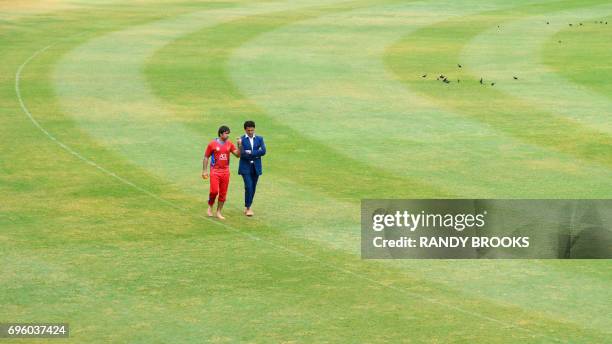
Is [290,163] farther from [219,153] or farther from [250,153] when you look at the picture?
[219,153]

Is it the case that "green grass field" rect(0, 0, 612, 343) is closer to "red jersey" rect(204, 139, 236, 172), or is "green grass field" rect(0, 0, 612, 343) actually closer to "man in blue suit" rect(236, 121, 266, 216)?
"man in blue suit" rect(236, 121, 266, 216)

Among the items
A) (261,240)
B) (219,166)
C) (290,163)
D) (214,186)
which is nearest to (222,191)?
(214,186)

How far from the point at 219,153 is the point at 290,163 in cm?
483

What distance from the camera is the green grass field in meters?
17.5

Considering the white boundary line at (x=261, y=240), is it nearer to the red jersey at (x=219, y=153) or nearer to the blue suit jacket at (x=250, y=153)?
the red jersey at (x=219, y=153)

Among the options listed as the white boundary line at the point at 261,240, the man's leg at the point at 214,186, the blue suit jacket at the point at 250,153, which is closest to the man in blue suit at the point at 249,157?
the blue suit jacket at the point at 250,153

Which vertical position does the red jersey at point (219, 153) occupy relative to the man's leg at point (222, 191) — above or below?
above

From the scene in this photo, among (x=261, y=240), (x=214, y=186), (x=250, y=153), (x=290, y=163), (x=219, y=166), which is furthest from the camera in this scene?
(x=290, y=163)

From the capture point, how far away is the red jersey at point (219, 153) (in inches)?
888

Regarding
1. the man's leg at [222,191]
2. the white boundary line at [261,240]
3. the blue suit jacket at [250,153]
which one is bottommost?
the white boundary line at [261,240]

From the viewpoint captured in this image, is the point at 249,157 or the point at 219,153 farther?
the point at 249,157

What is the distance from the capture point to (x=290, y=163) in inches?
1073

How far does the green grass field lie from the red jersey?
3.16ft

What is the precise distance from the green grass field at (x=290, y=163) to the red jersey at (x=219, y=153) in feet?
3.16
